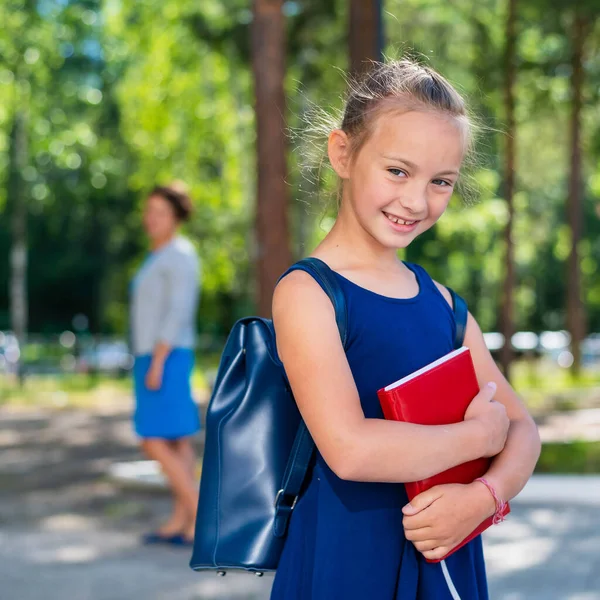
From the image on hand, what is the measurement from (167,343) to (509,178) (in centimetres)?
1552

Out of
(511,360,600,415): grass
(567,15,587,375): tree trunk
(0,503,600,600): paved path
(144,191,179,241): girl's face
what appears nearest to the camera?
(0,503,600,600): paved path

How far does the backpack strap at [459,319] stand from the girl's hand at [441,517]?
36 centimetres

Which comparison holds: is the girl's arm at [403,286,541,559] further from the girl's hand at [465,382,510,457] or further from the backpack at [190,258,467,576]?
the backpack at [190,258,467,576]

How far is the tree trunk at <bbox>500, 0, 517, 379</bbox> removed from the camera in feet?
66.6

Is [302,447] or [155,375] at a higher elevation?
[302,447]

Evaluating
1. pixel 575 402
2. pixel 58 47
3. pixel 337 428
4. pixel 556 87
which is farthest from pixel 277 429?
pixel 58 47

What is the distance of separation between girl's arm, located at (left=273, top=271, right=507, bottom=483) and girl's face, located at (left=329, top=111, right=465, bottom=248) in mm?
193

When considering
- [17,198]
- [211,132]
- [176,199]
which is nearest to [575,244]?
[211,132]

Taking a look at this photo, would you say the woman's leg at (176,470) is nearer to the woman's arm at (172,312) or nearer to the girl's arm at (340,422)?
the woman's arm at (172,312)

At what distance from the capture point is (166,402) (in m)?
7.04

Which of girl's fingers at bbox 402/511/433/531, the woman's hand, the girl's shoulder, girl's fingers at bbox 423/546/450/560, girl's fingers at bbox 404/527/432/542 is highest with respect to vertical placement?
the girl's shoulder

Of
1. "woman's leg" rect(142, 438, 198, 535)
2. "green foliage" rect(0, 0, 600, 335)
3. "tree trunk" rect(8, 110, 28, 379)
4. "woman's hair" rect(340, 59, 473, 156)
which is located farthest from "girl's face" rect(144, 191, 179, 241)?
"tree trunk" rect(8, 110, 28, 379)

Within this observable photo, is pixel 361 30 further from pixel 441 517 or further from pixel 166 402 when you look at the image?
pixel 441 517

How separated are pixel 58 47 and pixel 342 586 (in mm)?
24589
